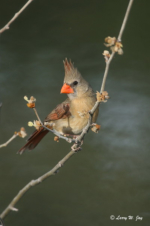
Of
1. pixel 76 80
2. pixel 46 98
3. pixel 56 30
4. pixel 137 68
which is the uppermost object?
pixel 56 30

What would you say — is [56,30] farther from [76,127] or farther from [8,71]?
[76,127]

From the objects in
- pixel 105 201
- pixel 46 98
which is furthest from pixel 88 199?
pixel 46 98

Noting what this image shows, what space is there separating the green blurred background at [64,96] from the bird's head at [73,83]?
141 cm

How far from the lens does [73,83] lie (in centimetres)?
192

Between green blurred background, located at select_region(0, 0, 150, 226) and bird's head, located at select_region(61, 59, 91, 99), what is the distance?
141 centimetres

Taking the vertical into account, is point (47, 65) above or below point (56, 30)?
below

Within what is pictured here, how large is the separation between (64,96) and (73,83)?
1.51 meters

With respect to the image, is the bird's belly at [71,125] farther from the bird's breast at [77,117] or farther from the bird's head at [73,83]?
the bird's head at [73,83]

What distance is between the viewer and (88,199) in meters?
3.26

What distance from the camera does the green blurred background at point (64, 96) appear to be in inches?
128

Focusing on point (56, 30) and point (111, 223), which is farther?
point (56, 30)

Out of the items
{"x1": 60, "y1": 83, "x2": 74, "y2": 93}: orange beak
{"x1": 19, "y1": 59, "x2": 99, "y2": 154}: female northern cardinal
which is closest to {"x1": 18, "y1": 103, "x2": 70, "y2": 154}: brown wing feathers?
{"x1": 19, "y1": 59, "x2": 99, "y2": 154}: female northern cardinal

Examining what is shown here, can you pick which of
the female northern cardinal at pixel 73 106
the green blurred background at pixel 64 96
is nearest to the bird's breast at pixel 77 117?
the female northern cardinal at pixel 73 106

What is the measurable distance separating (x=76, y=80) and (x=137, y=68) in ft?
5.37
